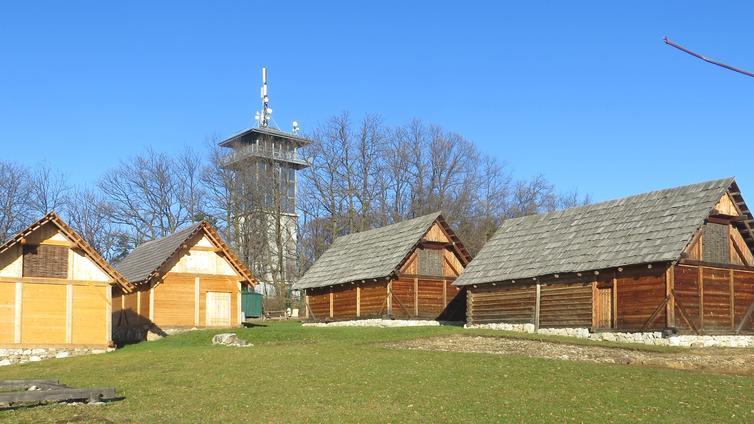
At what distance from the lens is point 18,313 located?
110 feet

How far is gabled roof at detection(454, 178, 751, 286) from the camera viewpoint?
34719 millimetres

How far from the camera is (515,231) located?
45.1 meters

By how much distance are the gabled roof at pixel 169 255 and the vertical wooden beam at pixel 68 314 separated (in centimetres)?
713

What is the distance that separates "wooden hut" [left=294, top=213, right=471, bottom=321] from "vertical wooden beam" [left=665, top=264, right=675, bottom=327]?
1445 centimetres

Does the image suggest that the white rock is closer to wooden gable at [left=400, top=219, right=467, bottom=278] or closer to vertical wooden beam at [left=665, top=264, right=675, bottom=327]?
wooden gable at [left=400, top=219, right=467, bottom=278]

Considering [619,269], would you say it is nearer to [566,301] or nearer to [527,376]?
[566,301]

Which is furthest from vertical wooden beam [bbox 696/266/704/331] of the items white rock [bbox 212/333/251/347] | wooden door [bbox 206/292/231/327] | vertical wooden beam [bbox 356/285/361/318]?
wooden door [bbox 206/292/231/327]

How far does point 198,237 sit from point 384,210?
32564 mm

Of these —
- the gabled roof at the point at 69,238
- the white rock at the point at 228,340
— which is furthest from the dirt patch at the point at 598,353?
the gabled roof at the point at 69,238

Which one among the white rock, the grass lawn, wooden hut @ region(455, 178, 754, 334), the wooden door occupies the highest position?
wooden hut @ region(455, 178, 754, 334)

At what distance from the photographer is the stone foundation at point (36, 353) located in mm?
32719

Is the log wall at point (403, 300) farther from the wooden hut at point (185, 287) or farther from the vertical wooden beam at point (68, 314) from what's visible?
the vertical wooden beam at point (68, 314)

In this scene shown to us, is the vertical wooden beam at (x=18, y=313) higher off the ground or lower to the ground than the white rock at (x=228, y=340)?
higher

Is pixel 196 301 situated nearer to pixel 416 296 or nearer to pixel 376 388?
pixel 416 296
